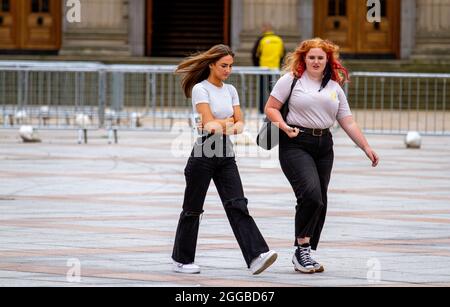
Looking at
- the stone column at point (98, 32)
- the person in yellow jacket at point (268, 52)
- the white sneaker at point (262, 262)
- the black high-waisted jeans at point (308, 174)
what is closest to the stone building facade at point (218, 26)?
the stone column at point (98, 32)

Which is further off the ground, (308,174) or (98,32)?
(98,32)

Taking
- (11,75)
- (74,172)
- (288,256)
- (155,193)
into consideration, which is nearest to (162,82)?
(11,75)

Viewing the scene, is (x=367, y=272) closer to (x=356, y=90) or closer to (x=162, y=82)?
(x=162, y=82)

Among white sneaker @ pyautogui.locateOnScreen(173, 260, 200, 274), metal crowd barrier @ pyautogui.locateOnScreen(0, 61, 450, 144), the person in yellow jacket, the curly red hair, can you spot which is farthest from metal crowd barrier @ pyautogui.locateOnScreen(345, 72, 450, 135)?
white sneaker @ pyautogui.locateOnScreen(173, 260, 200, 274)

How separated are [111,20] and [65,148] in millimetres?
12958

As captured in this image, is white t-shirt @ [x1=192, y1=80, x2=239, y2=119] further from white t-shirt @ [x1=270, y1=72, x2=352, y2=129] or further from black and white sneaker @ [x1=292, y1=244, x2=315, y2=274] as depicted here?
black and white sneaker @ [x1=292, y1=244, x2=315, y2=274]

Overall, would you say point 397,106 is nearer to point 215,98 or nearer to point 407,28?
point 407,28

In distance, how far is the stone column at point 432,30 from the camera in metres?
33.1

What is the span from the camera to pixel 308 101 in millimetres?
9867

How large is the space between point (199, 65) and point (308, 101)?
809 millimetres

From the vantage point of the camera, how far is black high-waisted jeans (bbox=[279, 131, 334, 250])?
9719 millimetres

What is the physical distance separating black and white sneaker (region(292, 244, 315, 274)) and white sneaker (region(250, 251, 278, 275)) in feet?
1.01

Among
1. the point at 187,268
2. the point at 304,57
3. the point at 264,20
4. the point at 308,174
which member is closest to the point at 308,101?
the point at 304,57
